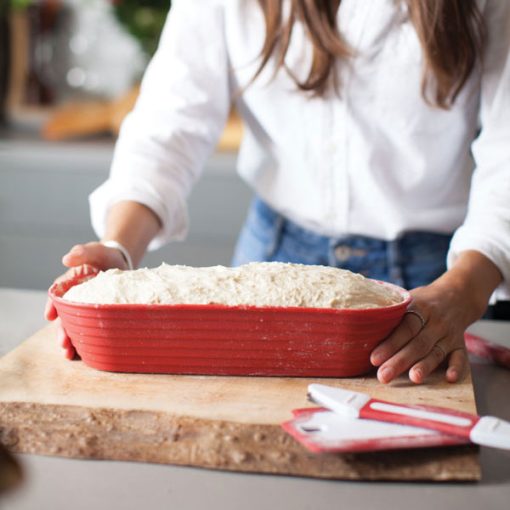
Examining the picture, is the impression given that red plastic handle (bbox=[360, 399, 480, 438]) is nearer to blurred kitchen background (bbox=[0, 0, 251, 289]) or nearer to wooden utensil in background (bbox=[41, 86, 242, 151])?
blurred kitchen background (bbox=[0, 0, 251, 289])

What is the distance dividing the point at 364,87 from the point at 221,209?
1.03 meters

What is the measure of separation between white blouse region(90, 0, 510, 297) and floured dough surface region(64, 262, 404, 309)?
0.31 m

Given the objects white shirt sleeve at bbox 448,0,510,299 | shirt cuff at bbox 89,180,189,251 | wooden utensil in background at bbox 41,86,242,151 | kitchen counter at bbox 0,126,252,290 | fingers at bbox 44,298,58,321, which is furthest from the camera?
wooden utensil in background at bbox 41,86,242,151

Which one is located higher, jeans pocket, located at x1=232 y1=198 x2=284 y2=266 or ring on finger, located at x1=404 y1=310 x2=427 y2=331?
ring on finger, located at x1=404 y1=310 x2=427 y2=331

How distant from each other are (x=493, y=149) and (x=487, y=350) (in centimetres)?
29

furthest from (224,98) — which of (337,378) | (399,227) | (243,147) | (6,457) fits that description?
(6,457)

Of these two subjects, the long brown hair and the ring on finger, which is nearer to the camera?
the ring on finger

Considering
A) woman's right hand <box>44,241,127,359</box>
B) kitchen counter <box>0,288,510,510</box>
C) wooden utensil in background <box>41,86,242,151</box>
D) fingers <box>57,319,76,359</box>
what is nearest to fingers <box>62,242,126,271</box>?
woman's right hand <box>44,241,127,359</box>

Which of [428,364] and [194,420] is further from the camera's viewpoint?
[428,364]

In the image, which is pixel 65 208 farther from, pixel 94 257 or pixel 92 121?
pixel 94 257

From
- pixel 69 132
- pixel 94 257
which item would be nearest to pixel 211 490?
pixel 94 257

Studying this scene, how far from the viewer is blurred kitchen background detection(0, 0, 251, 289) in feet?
7.38

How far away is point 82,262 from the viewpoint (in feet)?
3.32

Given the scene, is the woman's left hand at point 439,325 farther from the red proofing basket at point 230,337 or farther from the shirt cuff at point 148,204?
the shirt cuff at point 148,204
